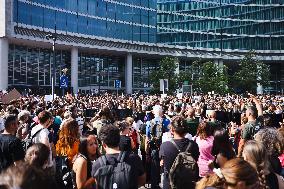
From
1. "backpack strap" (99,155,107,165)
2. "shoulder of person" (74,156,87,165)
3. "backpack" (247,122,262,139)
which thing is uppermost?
"backpack" (247,122,262,139)

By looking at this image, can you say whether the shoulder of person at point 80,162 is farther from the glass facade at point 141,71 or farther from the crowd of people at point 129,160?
the glass facade at point 141,71

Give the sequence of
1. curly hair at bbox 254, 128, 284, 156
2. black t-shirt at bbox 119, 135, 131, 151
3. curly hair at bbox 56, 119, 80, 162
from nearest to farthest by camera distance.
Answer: curly hair at bbox 254, 128, 284, 156, curly hair at bbox 56, 119, 80, 162, black t-shirt at bbox 119, 135, 131, 151

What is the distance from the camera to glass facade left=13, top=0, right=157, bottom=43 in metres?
62.4

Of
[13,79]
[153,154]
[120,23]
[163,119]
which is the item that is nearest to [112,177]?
[153,154]

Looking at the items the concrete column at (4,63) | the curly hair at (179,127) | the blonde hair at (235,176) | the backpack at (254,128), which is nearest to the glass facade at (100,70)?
the concrete column at (4,63)

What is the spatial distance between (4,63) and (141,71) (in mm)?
36603

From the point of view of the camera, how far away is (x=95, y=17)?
76125 millimetres

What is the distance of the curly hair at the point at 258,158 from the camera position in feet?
15.9

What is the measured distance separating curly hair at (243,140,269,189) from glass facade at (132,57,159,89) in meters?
81.6

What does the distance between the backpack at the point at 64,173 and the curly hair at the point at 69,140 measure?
116mm

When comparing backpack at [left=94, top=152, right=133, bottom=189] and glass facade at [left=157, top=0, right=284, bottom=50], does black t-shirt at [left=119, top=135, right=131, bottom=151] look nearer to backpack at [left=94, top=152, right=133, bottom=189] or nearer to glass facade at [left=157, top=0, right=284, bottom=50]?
backpack at [left=94, top=152, right=133, bottom=189]

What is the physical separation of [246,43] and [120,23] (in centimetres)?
3426

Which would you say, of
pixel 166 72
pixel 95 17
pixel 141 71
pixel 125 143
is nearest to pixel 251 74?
pixel 166 72

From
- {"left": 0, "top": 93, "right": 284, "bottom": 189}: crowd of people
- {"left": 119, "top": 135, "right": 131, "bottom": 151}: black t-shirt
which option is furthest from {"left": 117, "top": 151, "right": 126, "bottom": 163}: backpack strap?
{"left": 119, "top": 135, "right": 131, "bottom": 151}: black t-shirt
